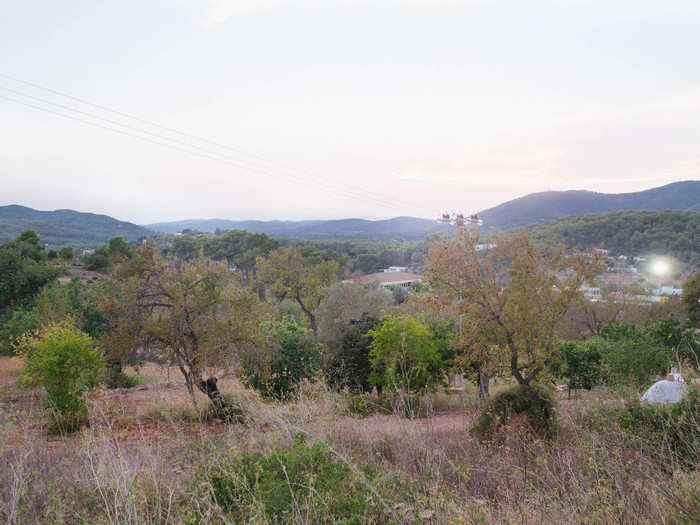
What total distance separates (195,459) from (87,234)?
328ft

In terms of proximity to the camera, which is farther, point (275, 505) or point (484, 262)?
point (484, 262)

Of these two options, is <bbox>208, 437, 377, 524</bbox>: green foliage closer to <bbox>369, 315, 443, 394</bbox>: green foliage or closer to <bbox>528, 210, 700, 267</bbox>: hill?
<bbox>369, 315, 443, 394</bbox>: green foliage

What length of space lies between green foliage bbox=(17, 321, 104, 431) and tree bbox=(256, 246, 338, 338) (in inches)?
747

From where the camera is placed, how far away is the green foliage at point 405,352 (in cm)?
1207

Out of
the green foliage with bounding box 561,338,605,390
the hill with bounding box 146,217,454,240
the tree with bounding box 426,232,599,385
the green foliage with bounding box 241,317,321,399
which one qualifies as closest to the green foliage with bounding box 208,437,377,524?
the tree with bounding box 426,232,599,385

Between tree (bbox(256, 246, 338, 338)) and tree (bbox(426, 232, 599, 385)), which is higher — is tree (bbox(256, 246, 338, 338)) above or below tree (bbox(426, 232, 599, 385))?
below

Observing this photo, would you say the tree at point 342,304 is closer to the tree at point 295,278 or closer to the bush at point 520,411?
the tree at point 295,278

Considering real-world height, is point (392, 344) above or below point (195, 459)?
below

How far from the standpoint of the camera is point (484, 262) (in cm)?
972

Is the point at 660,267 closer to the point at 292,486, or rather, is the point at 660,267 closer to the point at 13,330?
the point at 292,486

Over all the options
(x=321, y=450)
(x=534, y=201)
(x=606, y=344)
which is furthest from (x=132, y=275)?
(x=534, y=201)

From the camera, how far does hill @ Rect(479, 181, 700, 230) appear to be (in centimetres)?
9456

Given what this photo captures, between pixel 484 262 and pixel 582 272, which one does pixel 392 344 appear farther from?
pixel 582 272

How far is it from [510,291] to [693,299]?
24572 mm
